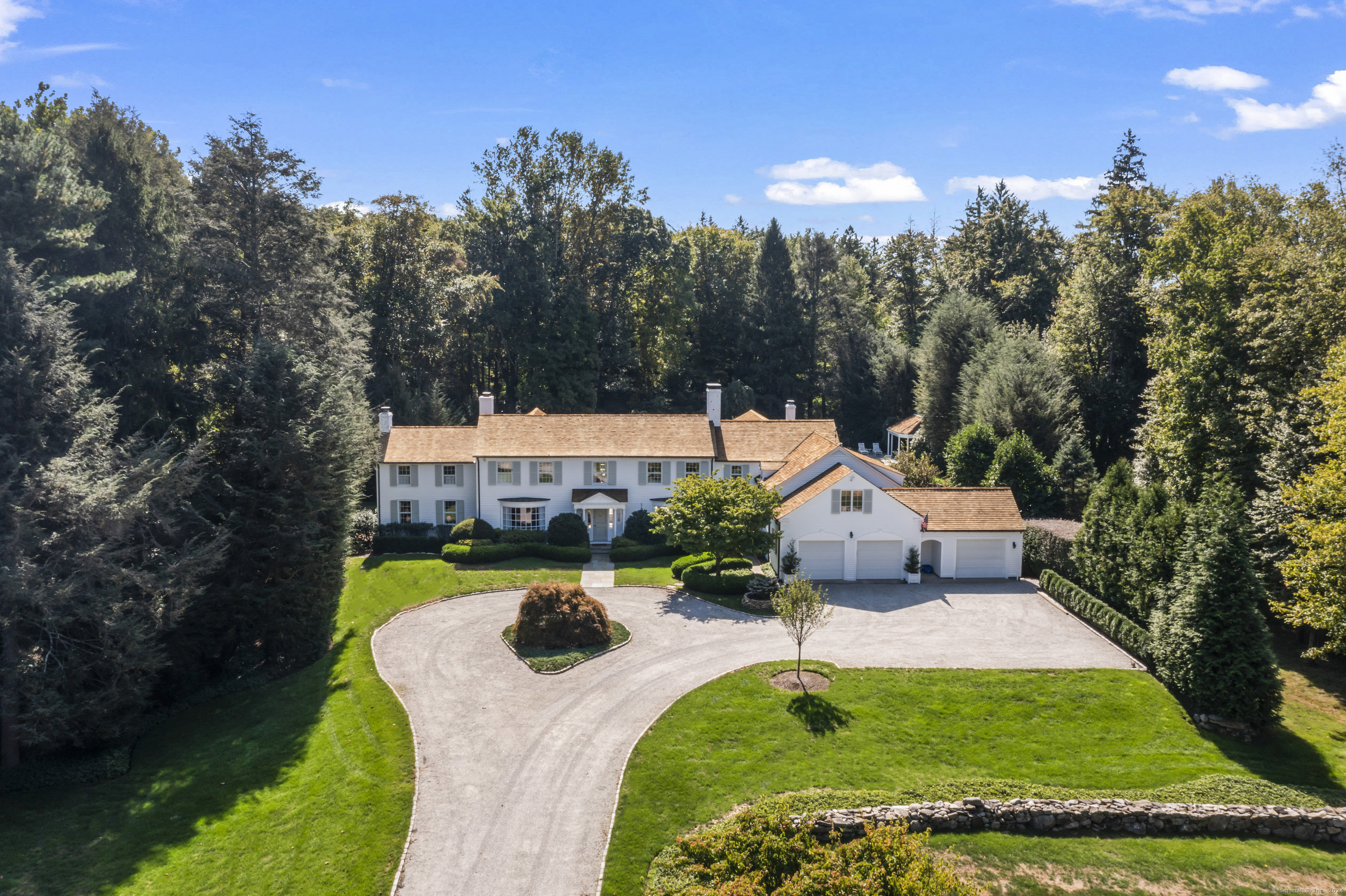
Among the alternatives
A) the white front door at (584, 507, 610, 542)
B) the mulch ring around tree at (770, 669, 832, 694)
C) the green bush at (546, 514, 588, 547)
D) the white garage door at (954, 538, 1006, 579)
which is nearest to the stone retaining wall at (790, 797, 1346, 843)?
the mulch ring around tree at (770, 669, 832, 694)

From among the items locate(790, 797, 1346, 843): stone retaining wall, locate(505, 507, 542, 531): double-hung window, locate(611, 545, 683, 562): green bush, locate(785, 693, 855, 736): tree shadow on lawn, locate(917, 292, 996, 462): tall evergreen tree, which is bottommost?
locate(790, 797, 1346, 843): stone retaining wall

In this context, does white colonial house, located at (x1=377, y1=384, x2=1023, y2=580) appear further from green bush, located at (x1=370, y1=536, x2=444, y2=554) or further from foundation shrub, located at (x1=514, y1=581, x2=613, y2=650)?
foundation shrub, located at (x1=514, y1=581, x2=613, y2=650)

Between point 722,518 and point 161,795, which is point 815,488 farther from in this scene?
point 161,795

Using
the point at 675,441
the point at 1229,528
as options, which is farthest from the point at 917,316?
the point at 1229,528

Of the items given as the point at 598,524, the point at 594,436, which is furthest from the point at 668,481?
the point at 594,436

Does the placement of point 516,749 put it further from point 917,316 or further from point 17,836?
point 917,316
